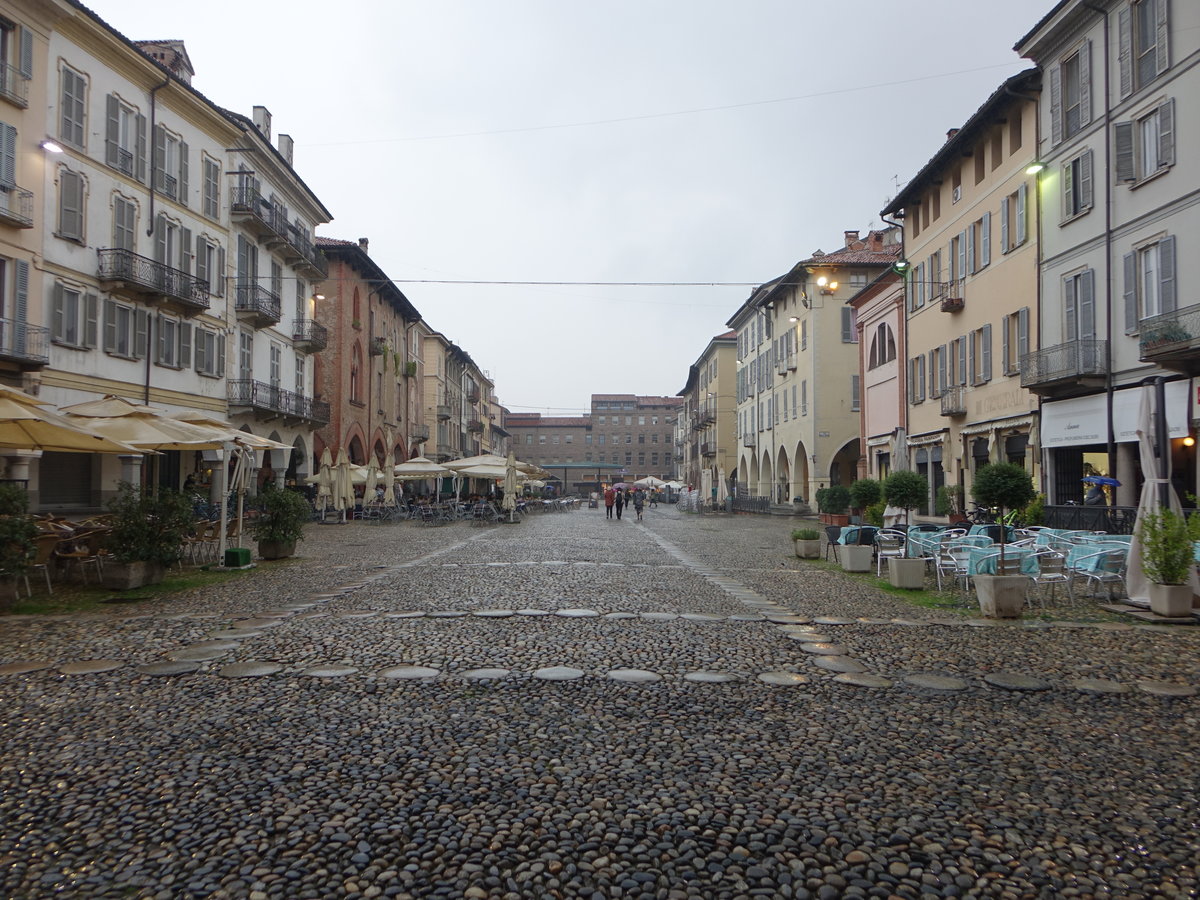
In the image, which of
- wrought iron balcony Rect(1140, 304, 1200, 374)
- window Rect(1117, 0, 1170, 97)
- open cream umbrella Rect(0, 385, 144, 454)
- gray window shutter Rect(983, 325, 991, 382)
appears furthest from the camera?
gray window shutter Rect(983, 325, 991, 382)

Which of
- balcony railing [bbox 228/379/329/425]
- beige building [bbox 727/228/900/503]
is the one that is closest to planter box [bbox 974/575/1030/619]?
balcony railing [bbox 228/379/329/425]

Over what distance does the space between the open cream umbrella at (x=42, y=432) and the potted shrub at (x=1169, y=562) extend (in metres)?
12.7

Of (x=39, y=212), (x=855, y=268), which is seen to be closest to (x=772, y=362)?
(x=855, y=268)

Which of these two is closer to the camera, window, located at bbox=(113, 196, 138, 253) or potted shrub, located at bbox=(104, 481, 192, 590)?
potted shrub, located at bbox=(104, 481, 192, 590)

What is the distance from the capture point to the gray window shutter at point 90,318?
871 inches

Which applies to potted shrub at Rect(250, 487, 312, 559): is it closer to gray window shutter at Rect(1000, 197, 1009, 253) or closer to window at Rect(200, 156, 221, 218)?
window at Rect(200, 156, 221, 218)

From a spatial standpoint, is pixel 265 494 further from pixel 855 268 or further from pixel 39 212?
pixel 855 268

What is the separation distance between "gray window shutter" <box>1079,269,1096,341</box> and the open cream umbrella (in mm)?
19463

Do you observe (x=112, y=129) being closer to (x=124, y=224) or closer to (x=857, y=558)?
(x=124, y=224)

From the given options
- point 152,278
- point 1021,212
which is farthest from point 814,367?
point 152,278

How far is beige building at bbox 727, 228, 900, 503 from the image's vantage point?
41.7 meters

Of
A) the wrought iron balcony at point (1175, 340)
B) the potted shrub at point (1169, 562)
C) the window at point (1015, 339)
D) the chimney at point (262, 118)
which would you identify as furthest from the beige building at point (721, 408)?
the potted shrub at point (1169, 562)

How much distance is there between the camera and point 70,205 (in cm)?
2142

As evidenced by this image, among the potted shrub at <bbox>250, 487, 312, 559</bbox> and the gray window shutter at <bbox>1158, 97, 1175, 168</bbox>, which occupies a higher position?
the gray window shutter at <bbox>1158, 97, 1175, 168</bbox>
